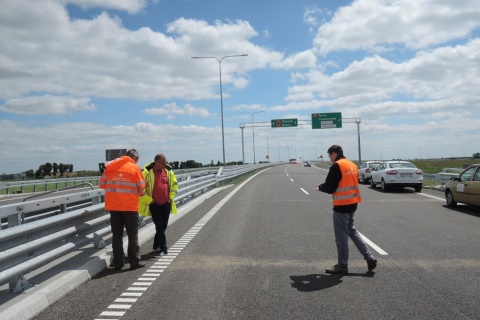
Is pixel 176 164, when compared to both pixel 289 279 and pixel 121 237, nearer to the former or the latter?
pixel 121 237

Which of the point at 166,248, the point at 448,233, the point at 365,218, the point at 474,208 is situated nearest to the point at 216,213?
the point at 365,218

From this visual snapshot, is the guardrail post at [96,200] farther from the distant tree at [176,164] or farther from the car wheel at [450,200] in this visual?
the distant tree at [176,164]

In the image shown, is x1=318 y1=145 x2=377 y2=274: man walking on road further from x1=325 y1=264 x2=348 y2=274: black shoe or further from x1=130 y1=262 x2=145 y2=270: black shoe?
x1=130 y1=262 x2=145 y2=270: black shoe

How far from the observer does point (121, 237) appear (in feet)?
21.6

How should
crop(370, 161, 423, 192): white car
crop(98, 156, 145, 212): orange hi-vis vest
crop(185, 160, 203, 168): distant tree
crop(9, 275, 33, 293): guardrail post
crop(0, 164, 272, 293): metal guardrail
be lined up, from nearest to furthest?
crop(0, 164, 272, 293): metal guardrail, crop(9, 275, 33, 293): guardrail post, crop(98, 156, 145, 212): orange hi-vis vest, crop(370, 161, 423, 192): white car, crop(185, 160, 203, 168): distant tree

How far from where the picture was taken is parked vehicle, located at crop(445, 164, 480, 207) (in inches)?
479

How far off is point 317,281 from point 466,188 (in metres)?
8.89

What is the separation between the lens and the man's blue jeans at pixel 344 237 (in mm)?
6105

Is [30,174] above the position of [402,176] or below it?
above

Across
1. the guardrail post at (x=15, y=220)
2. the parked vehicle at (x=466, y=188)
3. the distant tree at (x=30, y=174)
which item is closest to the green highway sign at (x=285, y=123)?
the distant tree at (x=30, y=174)

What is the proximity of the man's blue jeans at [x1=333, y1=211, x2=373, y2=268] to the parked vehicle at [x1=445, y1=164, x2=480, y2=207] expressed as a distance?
296 inches

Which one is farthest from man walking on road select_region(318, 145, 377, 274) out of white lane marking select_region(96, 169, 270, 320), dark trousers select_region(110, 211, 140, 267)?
dark trousers select_region(110, 211, 140, 267)

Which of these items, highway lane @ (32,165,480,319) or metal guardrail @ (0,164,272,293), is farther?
metal guardrail @ (0,164,272,293)

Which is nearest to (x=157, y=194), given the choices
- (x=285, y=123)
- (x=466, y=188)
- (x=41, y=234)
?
(x=41, y=234)
